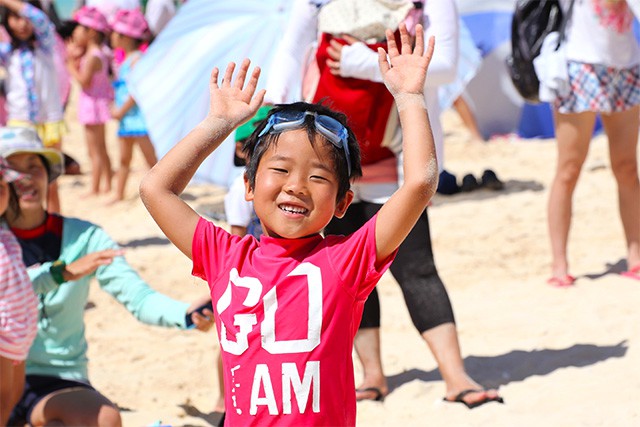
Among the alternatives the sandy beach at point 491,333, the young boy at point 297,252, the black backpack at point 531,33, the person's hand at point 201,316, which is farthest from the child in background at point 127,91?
the young boy at point 297,252

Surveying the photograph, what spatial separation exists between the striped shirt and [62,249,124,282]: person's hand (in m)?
0.14

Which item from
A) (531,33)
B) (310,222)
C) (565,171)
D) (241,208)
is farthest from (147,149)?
(310,222)

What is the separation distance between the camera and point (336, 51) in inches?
157

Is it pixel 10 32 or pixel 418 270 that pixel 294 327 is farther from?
pixel 10 32

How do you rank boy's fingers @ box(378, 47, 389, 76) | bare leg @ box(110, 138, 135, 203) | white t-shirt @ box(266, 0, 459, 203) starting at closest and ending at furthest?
boy's fingers @ box(378, 47, 389, 76) → white t-shirt @ box(266, 0, 459, 203) → bare leg @ box(110, 138, 135, 203)

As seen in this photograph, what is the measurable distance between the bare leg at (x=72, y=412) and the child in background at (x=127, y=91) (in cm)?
571

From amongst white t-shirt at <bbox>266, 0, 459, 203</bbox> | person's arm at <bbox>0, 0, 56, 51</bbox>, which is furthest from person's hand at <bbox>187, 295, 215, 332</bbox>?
person's arm at <bbox>0, 0, 56, 51</bbox>

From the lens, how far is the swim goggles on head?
2.54m

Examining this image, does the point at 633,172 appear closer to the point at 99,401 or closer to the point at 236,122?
the point at 99,401

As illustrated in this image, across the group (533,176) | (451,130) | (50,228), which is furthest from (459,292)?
(451,130)

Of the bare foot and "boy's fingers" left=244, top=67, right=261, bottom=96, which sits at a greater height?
"boy's fingers" left=244, top=67, right=261, bottom=96

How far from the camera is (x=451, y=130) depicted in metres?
12.3

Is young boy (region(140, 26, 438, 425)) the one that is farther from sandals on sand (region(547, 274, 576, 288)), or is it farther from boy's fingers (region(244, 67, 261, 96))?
sandals on sand (region(547, 274, 576, 288))

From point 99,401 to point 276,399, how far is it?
1453mm
